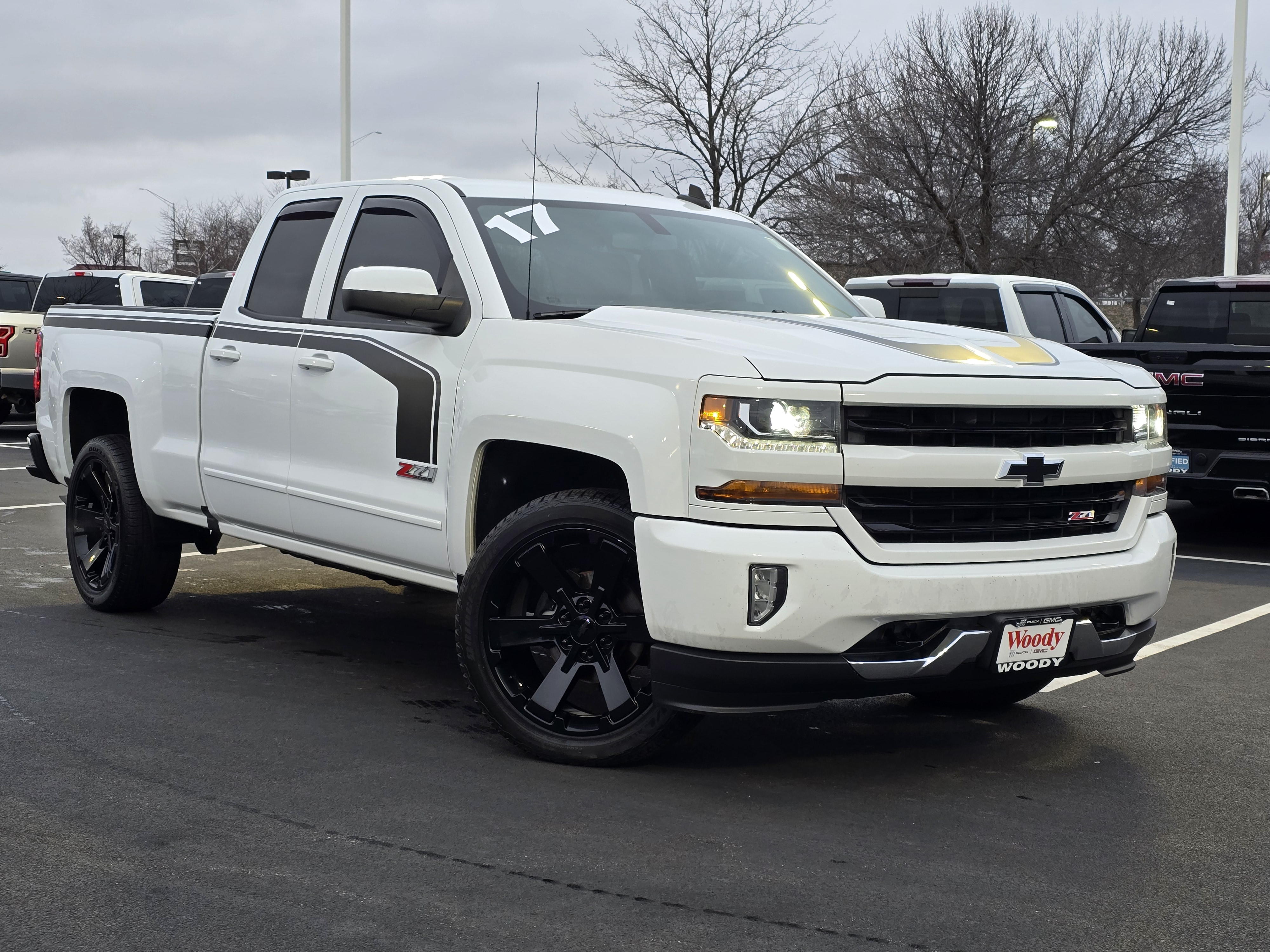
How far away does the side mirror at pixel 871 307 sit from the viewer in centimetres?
600

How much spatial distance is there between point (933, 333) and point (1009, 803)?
1.56 meters

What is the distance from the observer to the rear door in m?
5.95

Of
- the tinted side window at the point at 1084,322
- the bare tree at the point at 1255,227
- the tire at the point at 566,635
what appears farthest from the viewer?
the bare tree at the point at 1255,227

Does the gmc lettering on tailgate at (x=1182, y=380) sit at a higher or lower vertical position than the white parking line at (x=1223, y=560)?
higher

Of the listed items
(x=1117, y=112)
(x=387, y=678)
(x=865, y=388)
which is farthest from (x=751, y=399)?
(x=1117, y=112)

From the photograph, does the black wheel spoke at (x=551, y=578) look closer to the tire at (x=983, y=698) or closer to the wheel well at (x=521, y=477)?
the wheel well at (x=521, y=477)

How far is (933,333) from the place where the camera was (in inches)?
192

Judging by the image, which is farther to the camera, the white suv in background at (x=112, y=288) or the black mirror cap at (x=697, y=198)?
the white suv in background at (x=112, y=288)

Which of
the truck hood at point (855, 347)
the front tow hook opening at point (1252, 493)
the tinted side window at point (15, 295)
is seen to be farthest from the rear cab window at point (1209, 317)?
the tinted side window at point (15, 295)

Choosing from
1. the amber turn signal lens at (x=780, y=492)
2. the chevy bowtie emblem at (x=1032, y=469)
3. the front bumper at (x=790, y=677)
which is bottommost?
the front bumper at (x=790, y=677)

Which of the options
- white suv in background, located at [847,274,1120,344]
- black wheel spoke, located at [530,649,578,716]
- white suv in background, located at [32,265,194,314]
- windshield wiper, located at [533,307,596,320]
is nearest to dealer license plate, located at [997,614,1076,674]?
black wheel spoke, located at [530,649,578,716]

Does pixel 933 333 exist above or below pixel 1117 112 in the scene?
below

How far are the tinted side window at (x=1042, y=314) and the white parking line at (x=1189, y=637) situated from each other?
387 cm

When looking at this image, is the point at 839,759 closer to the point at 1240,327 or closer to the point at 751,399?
the point at 751,399
